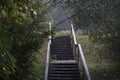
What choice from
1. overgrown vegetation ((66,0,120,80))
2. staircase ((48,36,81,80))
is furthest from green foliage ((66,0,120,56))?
staircase ((48,36,81,80))

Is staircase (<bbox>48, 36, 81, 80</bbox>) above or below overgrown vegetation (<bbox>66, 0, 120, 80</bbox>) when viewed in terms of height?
below

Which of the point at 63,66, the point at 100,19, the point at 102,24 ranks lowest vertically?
the point at 63,66

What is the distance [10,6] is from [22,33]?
180 inches

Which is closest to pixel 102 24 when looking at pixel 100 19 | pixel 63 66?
pixel 100 19

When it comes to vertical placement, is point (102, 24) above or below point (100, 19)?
below

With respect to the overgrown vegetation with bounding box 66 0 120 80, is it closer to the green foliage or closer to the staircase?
the green foliage

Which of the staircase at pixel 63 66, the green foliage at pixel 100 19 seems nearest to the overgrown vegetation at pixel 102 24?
the green foliage at pixel 100 19

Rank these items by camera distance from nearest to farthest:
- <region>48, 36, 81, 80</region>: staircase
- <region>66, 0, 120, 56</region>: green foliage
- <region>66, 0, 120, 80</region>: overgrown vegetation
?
<region>66, 0, 120, 56</region>: green foliage → <region>66, 0, 120, 80</region>: overgrown vegetation → <region>48, 36, 81, 80</region>: staircase

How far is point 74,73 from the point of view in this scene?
1310 cm

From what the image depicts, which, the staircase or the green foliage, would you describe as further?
the staircase

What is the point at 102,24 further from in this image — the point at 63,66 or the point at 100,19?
the point at 63,66

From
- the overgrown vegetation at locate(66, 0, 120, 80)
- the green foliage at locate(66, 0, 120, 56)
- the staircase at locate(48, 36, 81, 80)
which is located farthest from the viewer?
the staircase at locate(48, 36, 81, 80)

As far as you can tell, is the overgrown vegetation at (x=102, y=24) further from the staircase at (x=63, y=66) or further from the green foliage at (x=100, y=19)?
the staircase at (x=63, y=66)

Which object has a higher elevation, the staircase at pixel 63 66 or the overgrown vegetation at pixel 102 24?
the overgrown vegetation at pixel 102 24
